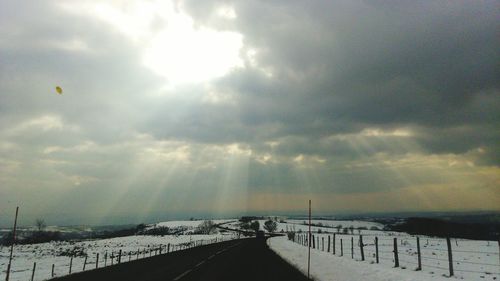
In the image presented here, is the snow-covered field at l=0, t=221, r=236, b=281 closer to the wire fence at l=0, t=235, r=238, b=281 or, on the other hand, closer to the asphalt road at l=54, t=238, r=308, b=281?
the wire fence at l=0, t=235, r=238, b=281

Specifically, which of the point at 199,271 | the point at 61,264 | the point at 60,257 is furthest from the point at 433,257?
the point at 60,257

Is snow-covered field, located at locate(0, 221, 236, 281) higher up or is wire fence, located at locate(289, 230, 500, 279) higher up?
wire fence, located at locate(289, 230, 500, 279)

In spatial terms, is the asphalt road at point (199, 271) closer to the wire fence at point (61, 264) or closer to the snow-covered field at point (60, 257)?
the wire fence at point (61, 264)

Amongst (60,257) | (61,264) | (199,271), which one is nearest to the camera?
(199,271)

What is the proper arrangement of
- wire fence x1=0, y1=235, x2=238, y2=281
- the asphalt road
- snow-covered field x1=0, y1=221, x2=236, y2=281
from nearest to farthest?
the asphalt road < wire fence x1=0, y1=235, x2=238, y2=281 < snow-covered field x1=0, y1=221, x2=236, y2=281

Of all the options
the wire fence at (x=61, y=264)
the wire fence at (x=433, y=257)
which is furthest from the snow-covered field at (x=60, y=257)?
the wire fence at (x=433, y=257)

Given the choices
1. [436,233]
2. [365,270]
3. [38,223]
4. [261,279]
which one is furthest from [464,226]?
[38,223]

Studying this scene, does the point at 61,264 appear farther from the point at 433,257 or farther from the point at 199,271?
the point at 433,257

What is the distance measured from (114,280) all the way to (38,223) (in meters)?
168

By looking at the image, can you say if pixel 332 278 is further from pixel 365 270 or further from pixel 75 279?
pixel 75 279

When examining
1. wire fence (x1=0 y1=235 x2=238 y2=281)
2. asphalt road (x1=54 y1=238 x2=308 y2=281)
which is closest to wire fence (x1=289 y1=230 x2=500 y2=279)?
asphalt road (x1=54 y1=238 x2=308 y2=281)

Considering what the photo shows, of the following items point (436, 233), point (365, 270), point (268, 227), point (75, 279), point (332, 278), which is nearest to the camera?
point (332, 278)

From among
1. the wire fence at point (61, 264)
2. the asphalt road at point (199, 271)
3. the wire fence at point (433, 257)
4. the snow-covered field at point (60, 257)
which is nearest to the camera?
the asphalt road at point (199, 271)

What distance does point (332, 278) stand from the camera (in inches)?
541
